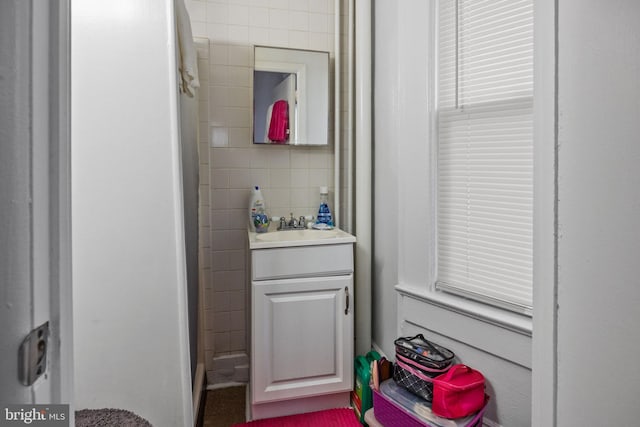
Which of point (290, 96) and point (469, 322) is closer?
point (469, 322)

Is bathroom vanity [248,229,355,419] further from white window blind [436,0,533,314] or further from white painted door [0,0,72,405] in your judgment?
white painted door [0,0,72,405]

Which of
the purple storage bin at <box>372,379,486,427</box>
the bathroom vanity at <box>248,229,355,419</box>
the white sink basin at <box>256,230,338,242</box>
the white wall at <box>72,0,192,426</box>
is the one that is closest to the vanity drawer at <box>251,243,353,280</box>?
the bathroom vanity at <box>248,229,355,419</box>

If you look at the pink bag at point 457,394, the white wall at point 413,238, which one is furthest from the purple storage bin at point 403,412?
the white wall at point 413,238

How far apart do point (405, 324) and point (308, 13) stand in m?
1.88

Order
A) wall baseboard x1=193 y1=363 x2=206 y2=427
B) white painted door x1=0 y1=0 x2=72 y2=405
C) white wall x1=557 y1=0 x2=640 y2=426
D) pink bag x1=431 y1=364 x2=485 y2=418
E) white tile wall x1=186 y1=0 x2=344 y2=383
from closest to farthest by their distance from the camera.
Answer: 1. white painted door x1=0 y1=0 x2=72 y2=405
2. white wall x1=557 y1=0 x2=640 y2=426
3. pink bag x1=431 y1=364 x2=485 y2=418
4. wall baseboard x1=193 y1=363 x2=206 y2=427
5. white tile wall x1=186 y1=0 x2=344 y2=383

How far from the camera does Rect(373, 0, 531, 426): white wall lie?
1320mm

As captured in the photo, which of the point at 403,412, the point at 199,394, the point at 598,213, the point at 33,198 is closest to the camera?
the point at 33,198

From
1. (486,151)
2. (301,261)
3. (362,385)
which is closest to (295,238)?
(301,261)

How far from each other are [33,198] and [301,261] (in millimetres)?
1431

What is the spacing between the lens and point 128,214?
1341 millimetres

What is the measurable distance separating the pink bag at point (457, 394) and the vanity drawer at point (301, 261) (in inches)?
27.3

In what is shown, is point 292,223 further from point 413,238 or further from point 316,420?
point 316,420

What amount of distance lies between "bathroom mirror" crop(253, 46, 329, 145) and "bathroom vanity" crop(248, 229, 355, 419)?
0.69 m

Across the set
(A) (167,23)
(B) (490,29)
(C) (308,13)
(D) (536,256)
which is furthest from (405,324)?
(C) (308,13)
